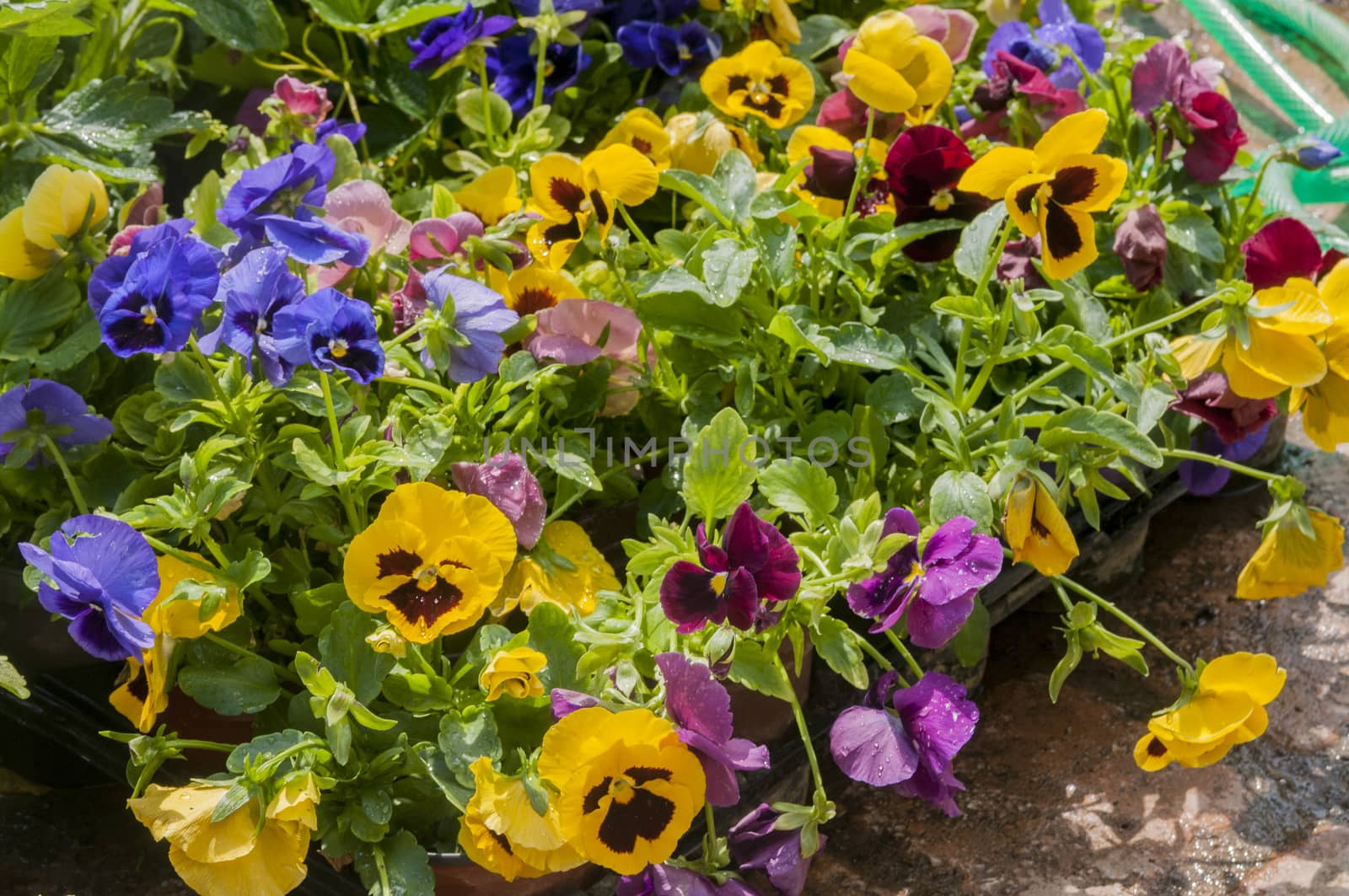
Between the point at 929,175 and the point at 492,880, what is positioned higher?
the point at 929,175

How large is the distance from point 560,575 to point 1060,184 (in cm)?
44

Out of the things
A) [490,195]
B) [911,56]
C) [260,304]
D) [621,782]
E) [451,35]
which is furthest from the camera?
[451,35]

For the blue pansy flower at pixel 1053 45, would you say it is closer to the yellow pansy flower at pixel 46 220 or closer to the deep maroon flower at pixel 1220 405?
the deep maroon flower at pixel 1220 405

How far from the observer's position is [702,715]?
33.1 inches

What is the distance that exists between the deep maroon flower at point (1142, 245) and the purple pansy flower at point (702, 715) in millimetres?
599

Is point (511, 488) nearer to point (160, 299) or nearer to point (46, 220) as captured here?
point (160, 299)

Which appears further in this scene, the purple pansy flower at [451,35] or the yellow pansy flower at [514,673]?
the purple pansy flower at [451,35]

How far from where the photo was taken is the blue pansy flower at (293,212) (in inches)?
38.3

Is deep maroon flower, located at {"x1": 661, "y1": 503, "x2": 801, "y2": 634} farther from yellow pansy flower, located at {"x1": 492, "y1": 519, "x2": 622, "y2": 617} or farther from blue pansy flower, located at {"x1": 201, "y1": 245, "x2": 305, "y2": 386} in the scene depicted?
blue pansy flower, located at {"x1": 201, "y1": 245, "x2": 305, "y2": 386}

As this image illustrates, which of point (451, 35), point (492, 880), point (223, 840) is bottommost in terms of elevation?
point (492, 880)

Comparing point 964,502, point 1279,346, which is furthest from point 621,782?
point 1279,346

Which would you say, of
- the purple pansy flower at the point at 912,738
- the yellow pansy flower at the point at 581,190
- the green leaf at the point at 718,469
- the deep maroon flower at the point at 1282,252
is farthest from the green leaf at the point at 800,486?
the deep maroon flower at the point at 1282,252

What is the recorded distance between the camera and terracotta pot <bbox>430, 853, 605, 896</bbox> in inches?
37.6

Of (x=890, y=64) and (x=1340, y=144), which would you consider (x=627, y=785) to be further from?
(x=1340, y=144)
